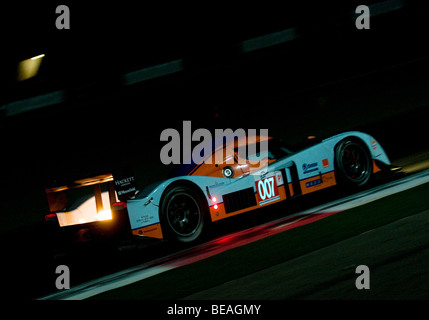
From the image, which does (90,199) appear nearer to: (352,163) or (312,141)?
(312,141)

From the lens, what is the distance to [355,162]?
8.05m

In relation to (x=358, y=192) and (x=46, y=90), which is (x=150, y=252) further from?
(x=46, y=90)

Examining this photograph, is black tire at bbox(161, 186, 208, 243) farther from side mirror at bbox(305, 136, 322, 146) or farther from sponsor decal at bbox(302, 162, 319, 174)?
side mirror at bbox(305, 136, 322, 146)

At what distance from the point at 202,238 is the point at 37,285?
6.77 feet

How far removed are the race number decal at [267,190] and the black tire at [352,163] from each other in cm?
109

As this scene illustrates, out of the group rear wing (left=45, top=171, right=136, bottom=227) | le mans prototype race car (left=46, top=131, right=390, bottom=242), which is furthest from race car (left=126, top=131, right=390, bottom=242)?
rear wing (left=45, top=171, right=136, bottom=227)

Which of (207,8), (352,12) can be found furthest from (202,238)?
(352,12)

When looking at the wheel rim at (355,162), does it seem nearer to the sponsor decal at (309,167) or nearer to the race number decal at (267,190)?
the sponsor decal at (309,167)

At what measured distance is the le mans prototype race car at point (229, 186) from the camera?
662 centimetres

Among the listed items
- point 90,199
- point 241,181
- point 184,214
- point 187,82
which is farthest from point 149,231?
point 187,82

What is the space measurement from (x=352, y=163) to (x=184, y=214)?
2.74 metres

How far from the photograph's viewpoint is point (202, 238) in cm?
698

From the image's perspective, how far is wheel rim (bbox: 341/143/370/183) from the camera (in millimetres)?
7949

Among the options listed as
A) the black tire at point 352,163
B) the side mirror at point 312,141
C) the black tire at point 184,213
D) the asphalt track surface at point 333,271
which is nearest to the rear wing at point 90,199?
the black tire at point 184,213
